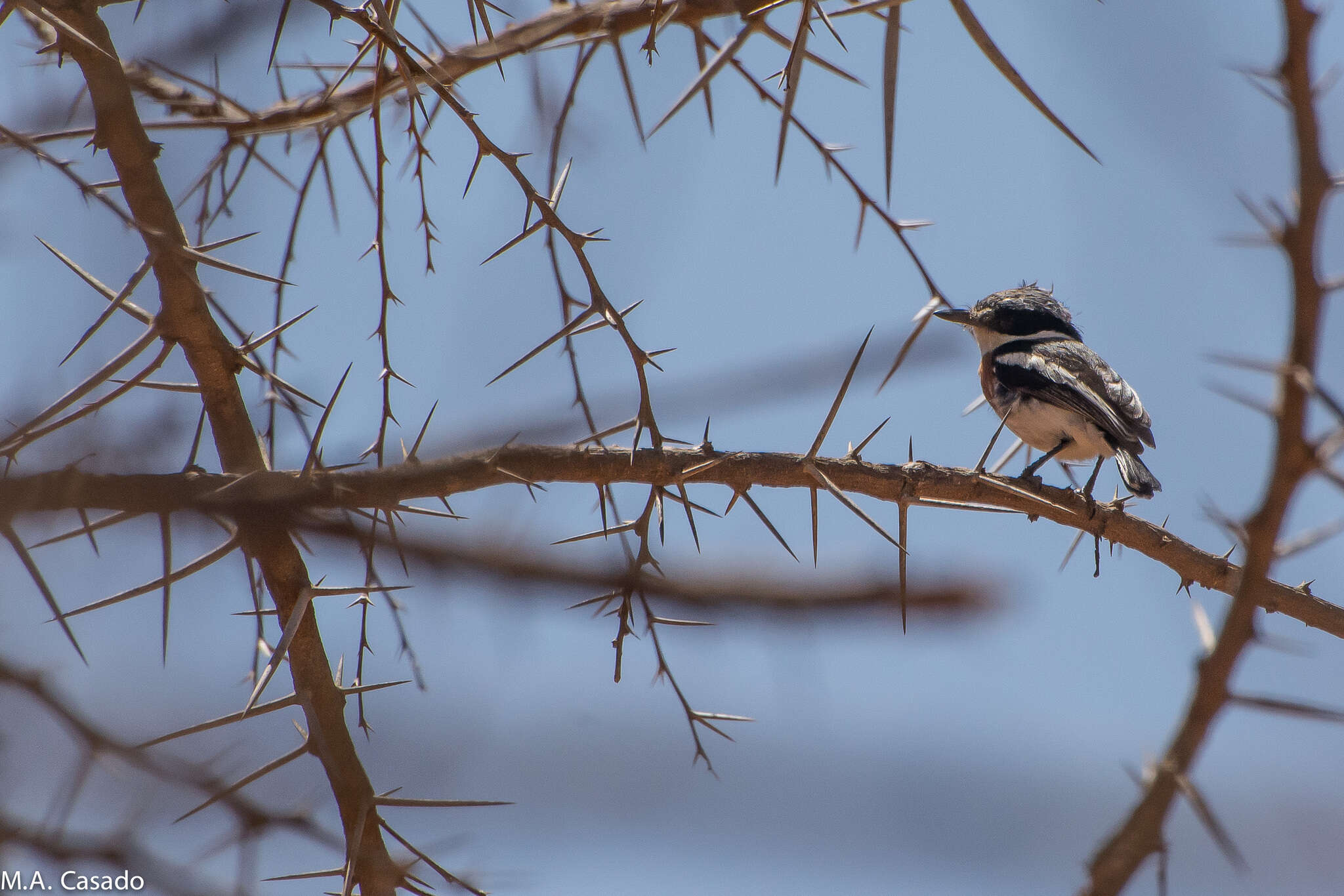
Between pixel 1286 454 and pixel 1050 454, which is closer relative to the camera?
pixel 1286 454

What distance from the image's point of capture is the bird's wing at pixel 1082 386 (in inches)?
217

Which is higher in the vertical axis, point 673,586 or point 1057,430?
point 1057,430

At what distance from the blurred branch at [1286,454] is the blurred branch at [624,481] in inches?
1.5

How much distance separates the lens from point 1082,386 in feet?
18.7

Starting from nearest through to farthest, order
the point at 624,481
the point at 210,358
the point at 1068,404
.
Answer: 1. the point at 210,358
2. the point at 624,481
3. the point at 1068,404

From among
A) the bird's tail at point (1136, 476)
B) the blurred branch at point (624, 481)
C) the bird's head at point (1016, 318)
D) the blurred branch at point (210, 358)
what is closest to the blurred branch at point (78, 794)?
the blurred branch at point (624, 481)

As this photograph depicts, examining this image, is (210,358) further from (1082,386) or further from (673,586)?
(1082,386)

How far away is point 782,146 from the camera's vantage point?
2.08 meters

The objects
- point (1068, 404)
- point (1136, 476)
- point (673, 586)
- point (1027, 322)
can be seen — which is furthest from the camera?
point (1027, 322)

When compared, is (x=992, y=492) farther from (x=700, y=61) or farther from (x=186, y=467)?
(x=186, y=467)

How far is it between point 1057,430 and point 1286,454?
477 cm

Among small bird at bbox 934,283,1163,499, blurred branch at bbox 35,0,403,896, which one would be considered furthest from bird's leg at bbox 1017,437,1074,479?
blurred branch at bbox 35,0,403,896

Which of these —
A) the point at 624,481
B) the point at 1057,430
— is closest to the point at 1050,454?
the point at 1057,430

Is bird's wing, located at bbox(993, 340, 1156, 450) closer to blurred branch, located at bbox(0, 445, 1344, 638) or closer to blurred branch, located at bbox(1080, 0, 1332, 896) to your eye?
blurred branch, located at bbox(0, 445, 1344, 638)
